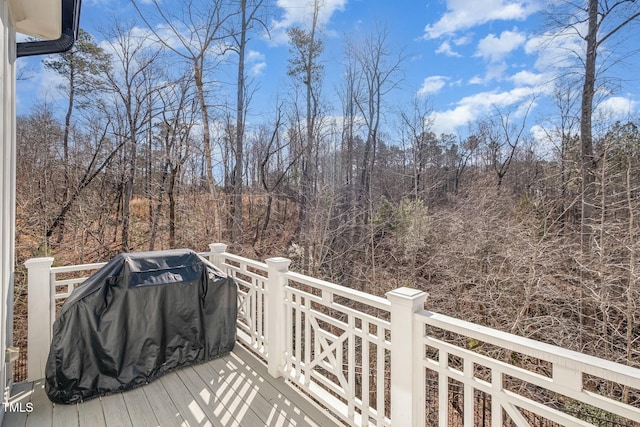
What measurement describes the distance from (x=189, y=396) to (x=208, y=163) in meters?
7.50

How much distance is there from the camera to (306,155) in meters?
11.6

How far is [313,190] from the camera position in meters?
10.8

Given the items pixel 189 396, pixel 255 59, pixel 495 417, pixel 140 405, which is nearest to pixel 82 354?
pixel 140 405

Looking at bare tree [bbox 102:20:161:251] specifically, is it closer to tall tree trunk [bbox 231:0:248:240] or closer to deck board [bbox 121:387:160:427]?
tall tree trunk [bbox 231:0:248:240]

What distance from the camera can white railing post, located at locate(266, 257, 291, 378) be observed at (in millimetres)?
2760

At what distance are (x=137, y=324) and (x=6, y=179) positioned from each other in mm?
1408

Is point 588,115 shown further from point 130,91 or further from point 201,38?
point 130,91

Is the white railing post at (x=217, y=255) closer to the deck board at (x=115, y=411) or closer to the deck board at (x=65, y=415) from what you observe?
the deck board at (x=115, y=411)

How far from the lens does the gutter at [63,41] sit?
2864 mm

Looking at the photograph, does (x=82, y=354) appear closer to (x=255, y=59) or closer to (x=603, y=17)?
(x=255, y=59)

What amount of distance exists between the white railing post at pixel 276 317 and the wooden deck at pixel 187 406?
0.42ft

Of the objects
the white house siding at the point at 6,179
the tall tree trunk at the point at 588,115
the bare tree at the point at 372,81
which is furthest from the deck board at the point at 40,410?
the bare tree at the point at 372,81

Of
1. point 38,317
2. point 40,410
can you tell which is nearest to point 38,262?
point 38,317

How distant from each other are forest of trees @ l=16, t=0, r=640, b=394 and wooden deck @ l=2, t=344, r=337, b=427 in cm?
489
